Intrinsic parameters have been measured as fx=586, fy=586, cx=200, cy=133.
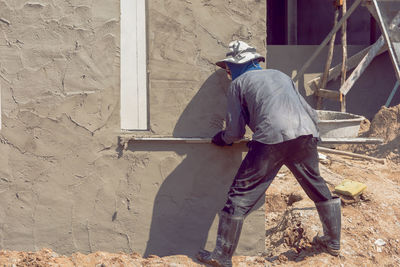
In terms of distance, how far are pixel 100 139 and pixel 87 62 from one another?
23.5 inches

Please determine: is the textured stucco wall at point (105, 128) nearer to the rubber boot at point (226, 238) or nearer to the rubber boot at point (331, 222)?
the rubber boot at point (226, 238)

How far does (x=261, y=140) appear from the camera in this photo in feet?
13.6

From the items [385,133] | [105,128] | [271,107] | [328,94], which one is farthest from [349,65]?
[105,128]

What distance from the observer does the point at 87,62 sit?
445 centimetres

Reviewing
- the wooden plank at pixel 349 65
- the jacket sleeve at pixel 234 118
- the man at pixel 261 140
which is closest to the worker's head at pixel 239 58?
the man at pixel 261 140

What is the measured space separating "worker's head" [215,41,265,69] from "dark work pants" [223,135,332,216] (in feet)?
2.01

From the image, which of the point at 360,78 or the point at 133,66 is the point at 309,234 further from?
the point at 360,78

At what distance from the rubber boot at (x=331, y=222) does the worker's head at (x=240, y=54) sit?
1.21 metres

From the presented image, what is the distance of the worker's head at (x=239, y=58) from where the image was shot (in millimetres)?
4305

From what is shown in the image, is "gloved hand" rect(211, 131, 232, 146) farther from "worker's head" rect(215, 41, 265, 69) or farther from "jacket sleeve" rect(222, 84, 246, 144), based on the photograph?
"worker's head" rect(215, 41, 265, 69)

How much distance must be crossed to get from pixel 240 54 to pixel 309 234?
160 cm

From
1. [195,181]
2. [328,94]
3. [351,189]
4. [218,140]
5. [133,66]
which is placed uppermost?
[133,66]

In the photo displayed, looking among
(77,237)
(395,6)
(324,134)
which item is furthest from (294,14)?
(77,237)

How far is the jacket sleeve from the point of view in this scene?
13.8ft
